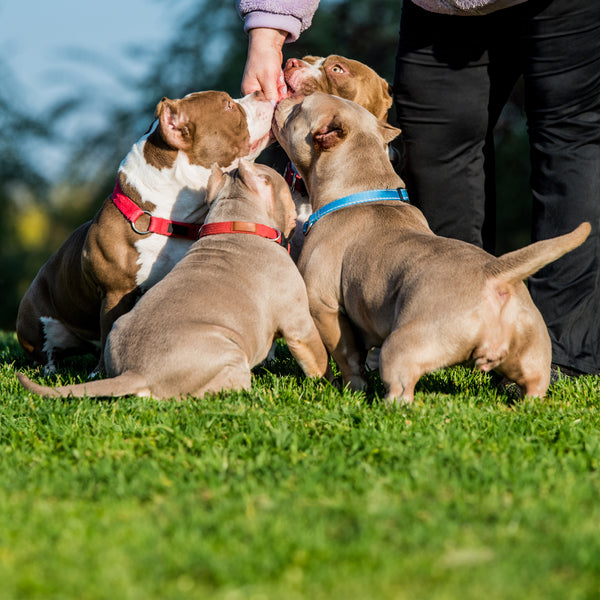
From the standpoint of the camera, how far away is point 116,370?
14.2ft

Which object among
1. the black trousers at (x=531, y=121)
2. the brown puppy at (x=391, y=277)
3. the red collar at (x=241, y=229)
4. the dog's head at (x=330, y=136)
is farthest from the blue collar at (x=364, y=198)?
the black trousers at (x=531, y=121)

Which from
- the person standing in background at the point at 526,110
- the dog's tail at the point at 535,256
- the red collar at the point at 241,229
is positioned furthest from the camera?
the red collar at the point at 241,229

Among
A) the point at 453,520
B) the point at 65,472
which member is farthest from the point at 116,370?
the point at 453,520

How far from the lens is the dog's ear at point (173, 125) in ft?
18.7

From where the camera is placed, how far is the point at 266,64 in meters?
5.87

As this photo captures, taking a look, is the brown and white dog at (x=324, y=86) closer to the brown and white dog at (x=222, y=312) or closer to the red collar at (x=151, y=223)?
the brown and white dog at (x=222, y=312)

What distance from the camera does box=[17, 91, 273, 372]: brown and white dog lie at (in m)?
5.64

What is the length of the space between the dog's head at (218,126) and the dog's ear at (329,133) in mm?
821

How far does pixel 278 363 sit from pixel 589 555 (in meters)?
3.76

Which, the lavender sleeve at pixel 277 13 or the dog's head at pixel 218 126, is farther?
the dog's head at pixel 218 126

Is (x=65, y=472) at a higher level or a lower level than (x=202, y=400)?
higher

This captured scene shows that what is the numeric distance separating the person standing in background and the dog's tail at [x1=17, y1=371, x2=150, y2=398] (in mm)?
2464

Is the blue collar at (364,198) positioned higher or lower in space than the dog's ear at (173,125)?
lower

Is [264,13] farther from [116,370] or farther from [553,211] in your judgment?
[116,370]
